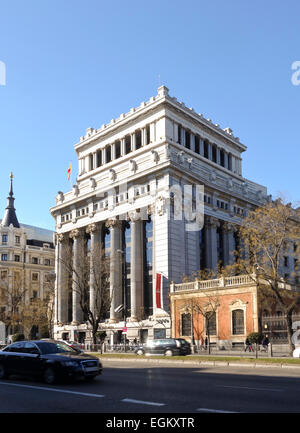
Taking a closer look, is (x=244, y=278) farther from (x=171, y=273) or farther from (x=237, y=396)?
(x=237, y=396)

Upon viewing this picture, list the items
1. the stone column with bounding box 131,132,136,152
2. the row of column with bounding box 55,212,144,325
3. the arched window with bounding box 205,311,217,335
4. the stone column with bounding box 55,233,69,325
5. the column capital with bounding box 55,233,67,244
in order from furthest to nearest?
the column capital with bounding box 55,233,67,244
the stone column with bounding box 131,132,136,152
the stone column with bounding box 55,233,69,325
the row of column with bounding box 55,212,144,325
the arched window with bounding box 205,311,217,335

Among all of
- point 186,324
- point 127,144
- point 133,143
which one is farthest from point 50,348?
point 127,144

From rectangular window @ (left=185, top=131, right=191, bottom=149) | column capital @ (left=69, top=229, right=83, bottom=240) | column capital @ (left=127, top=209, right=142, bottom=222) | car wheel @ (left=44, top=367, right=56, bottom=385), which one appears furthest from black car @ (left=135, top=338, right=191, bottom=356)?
rectangular window @ (left=185, top=131, right=191, bottom=149)

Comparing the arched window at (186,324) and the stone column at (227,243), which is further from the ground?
the stone column at (227,243)

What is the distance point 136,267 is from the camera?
6106cm

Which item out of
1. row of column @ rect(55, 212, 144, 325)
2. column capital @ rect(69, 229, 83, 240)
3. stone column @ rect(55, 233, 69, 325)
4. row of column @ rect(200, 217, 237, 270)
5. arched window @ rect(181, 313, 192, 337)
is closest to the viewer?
arched window @ rect(181, 313, 192, 337)

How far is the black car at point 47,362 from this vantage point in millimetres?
16703

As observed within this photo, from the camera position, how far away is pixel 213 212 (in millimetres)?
65500

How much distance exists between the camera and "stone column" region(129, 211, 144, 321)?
60156mm

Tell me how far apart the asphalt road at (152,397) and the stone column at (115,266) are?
44.4m

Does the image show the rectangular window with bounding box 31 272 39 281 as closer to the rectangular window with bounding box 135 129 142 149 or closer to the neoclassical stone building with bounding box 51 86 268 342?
the neoclassical stone building with bounding box 51 86 268 342

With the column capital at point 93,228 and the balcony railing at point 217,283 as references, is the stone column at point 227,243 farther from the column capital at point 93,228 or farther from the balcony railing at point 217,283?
the column capital at point 93,228

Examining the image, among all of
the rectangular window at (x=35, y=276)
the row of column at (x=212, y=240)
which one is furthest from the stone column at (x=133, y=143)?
the rectangular window at (x=35, y=276)

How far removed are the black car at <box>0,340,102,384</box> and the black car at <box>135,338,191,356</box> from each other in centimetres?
2050
